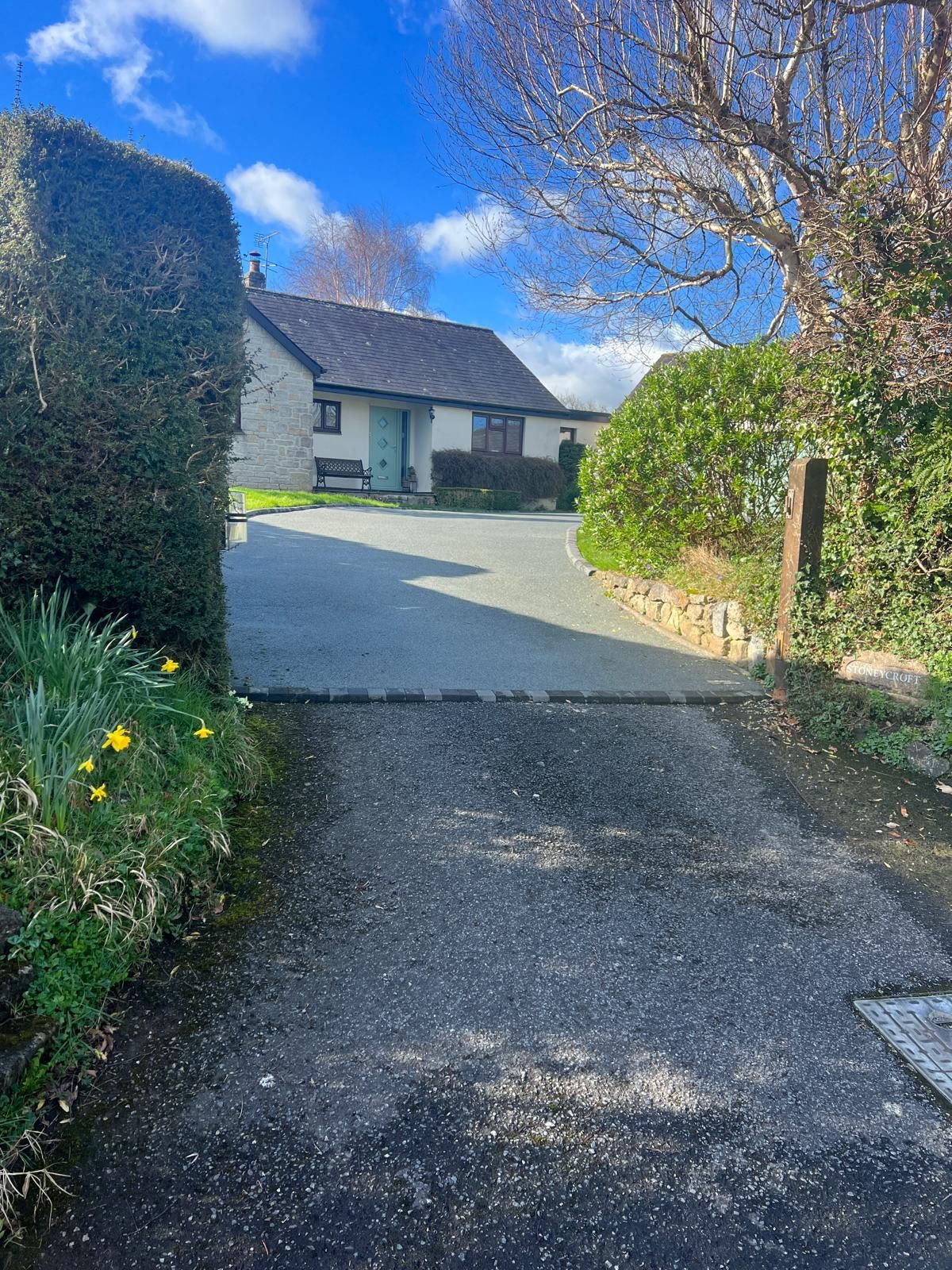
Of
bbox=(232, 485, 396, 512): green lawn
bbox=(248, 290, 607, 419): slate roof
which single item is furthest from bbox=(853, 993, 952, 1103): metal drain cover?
bbox=(248, 290, 607, 419): slate roof

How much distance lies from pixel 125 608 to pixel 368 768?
5.69 feet

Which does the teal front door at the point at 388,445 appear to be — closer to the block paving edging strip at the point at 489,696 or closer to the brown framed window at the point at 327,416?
the brown framed window at the point at 327,416

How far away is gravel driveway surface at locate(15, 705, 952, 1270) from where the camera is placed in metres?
2.17

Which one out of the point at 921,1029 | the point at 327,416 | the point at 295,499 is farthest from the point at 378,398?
the point at 921,1029

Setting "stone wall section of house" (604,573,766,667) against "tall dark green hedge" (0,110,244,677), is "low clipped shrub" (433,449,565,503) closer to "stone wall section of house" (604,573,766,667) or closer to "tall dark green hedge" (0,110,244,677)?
"stone wall section of house" (604,573,766,667)

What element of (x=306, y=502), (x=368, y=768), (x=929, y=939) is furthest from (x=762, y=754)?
(x=306, y=502)

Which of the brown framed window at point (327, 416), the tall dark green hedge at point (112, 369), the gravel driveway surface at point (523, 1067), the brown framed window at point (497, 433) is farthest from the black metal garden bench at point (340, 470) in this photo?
the gravel driveway surface at point (523, 1067)

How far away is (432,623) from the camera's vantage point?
8875 mm

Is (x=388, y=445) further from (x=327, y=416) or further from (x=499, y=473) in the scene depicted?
(x=499, y=473)

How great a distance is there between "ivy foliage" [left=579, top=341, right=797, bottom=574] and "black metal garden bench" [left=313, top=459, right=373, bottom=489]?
54.7 feet

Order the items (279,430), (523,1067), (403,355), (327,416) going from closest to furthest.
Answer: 1. (523,1067)
2. (279,430)
3. (327,416)
4. (403,355)

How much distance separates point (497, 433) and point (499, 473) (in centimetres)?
267

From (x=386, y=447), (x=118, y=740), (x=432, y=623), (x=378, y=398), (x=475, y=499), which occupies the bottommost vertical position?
(x=432, y=623)

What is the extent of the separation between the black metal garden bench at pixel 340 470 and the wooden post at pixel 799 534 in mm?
20308
